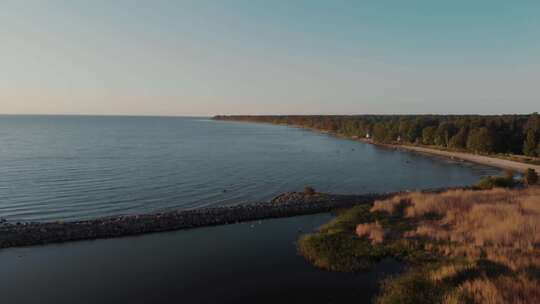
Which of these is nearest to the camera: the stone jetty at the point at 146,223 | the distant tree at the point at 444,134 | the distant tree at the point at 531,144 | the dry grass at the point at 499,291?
the dry grass at the point at 499,291

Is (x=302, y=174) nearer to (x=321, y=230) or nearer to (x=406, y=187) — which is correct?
(x=406, y=187)

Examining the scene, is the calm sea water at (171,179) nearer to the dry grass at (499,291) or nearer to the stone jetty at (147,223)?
the stone jetty at (147,223)

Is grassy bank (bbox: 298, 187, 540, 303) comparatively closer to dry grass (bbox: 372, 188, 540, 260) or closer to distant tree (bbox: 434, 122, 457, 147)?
dry grass (bbox: 372, 188, 540, 260)

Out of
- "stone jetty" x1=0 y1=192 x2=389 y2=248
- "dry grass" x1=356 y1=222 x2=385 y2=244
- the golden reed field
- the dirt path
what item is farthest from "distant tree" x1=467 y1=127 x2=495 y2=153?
"dry grass" x1=356 y1=222 x2=385 y2=244

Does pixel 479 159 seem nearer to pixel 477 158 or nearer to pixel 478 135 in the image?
pixel 477 158

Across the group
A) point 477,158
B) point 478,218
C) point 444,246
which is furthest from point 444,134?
point 444,246

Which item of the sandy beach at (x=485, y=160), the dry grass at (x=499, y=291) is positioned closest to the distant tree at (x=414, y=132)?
the sandy beach at (x=485, y=160)

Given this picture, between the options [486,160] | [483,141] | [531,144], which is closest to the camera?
[531,144]
